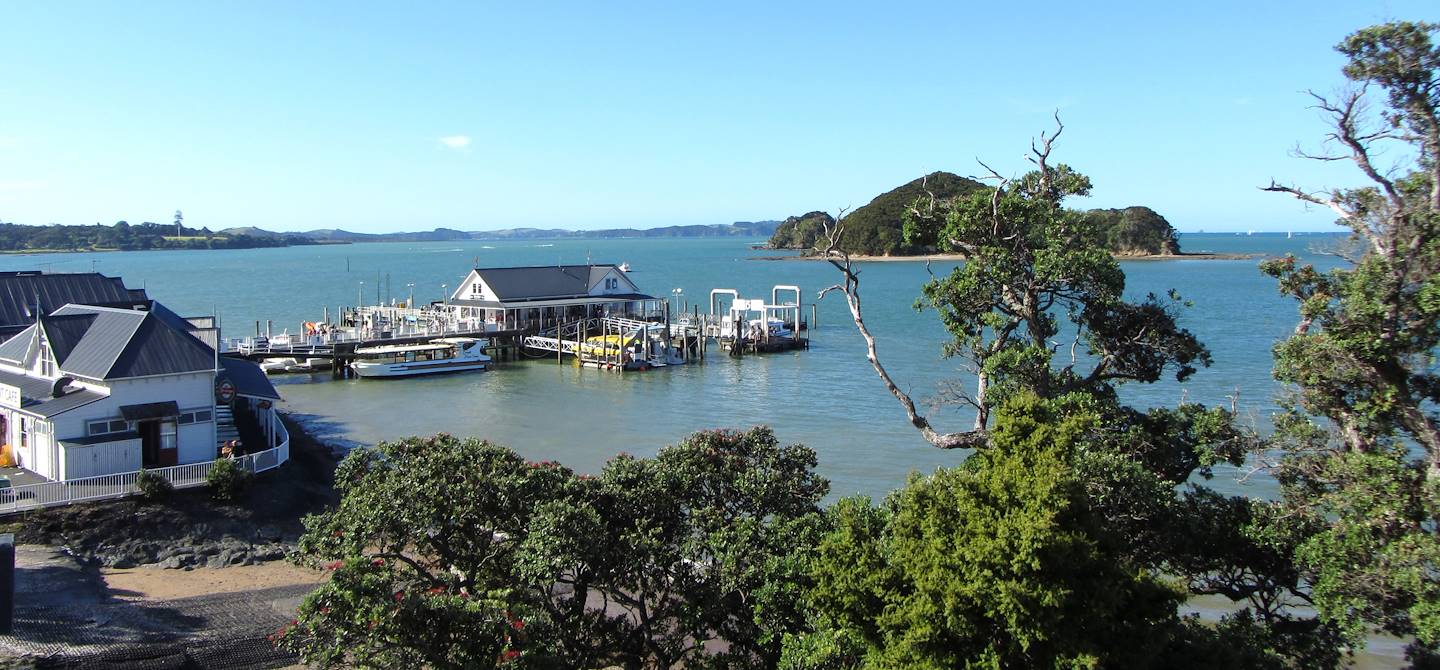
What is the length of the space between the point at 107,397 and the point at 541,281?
3682 cm

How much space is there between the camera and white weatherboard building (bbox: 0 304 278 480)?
2286 centimetres

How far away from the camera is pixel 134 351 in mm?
23875

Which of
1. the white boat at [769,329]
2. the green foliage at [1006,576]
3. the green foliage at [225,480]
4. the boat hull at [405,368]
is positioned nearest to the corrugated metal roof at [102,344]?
the green foliage at [225,480]

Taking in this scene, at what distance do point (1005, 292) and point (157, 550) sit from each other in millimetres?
17762

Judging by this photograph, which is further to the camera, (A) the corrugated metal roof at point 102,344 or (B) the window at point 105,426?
(A) the corrugated metal roof at point 102,344

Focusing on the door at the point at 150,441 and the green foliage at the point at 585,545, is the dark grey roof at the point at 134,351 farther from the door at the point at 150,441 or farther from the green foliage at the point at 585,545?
the green foliage at the point at 585,545

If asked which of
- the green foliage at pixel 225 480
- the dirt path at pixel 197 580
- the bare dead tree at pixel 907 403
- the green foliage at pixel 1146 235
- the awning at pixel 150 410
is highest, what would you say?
the green foliage at pixel 1146 235

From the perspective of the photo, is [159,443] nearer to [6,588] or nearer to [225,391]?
[225,391]

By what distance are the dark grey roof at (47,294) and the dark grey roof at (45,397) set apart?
4.95 metres

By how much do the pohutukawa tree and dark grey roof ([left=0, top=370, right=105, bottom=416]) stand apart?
23.7 meters

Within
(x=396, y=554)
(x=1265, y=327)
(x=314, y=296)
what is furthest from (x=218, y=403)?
(x=314, y=296)

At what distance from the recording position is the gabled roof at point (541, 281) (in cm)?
5794

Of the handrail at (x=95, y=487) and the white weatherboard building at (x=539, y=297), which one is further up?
the white weatherboard building at (x=539, y=297)

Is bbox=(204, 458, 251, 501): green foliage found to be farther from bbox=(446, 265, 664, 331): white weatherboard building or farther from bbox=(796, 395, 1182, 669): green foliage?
bbox=(446, 265, 664, 331): white weatherboard building
